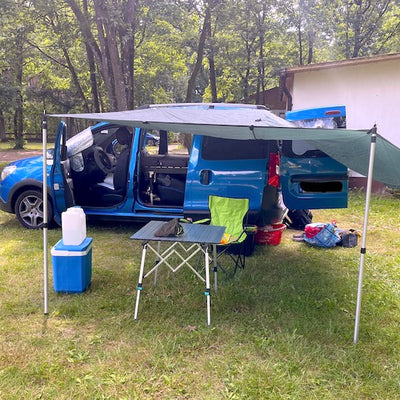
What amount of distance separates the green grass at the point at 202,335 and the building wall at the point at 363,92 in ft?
18.9

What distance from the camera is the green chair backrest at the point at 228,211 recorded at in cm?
453

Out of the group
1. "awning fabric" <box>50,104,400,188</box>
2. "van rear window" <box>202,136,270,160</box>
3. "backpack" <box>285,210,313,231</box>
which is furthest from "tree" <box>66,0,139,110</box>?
"awning fabric" <box>50,104,400,188</box>

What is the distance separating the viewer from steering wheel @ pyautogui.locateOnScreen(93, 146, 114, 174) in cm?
578

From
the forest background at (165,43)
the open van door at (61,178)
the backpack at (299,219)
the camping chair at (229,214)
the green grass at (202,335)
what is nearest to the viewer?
the green grass at (202,335)

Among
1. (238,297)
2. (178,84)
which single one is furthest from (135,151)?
(178,84)

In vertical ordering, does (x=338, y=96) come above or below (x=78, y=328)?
above

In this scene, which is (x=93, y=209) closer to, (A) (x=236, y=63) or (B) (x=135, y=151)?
(B) (x=135, y=151)

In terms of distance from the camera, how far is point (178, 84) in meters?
30.0

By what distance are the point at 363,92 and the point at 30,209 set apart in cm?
803

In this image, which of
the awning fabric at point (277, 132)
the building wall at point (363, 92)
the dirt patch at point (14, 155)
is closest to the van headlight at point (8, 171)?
the awning fabric at point (277, 132)

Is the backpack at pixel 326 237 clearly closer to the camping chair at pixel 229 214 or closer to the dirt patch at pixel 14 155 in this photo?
the camping chair at pixel 229 214

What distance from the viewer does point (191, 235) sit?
3.55m

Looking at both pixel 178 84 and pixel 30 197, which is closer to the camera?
pixel 30 197

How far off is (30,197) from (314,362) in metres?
4.52
